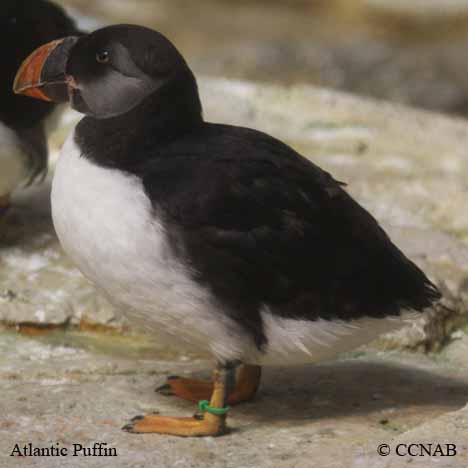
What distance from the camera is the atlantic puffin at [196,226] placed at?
2.74 meters

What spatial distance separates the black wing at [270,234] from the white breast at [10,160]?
127cm

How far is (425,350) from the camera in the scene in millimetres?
3684

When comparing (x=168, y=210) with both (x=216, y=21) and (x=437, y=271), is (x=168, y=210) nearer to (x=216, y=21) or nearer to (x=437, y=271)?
(x=437, y=271)

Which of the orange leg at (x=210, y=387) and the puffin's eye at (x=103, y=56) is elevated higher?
the puffin's eye at (x=103, y=56)

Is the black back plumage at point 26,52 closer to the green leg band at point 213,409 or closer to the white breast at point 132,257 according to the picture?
the white breast at point 132,257

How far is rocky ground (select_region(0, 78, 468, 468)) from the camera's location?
283cm

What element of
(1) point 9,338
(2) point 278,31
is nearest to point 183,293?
(1) point 9,338

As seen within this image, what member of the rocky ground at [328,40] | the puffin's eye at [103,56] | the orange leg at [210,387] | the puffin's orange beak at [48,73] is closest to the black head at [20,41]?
the puffin's orange beak at [48,73]

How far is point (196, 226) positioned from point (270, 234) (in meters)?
0.20

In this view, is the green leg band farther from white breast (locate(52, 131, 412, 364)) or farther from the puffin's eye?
the puffin's eye

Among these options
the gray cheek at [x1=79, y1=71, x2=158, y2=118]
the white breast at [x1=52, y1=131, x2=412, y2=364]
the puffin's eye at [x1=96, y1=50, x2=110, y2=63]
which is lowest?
the white breast at [x1=52, y1=131, x2=412, y2=364]

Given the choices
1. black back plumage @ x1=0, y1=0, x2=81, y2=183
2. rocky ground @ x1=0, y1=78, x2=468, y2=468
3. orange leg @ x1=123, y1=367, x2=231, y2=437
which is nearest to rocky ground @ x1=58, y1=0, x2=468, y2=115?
rocky ground @ x1=0, y1=78, x2=468, y2=468

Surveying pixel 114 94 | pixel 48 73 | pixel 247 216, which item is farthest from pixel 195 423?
pixel 48 73

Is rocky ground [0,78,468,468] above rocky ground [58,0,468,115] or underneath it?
underneath
